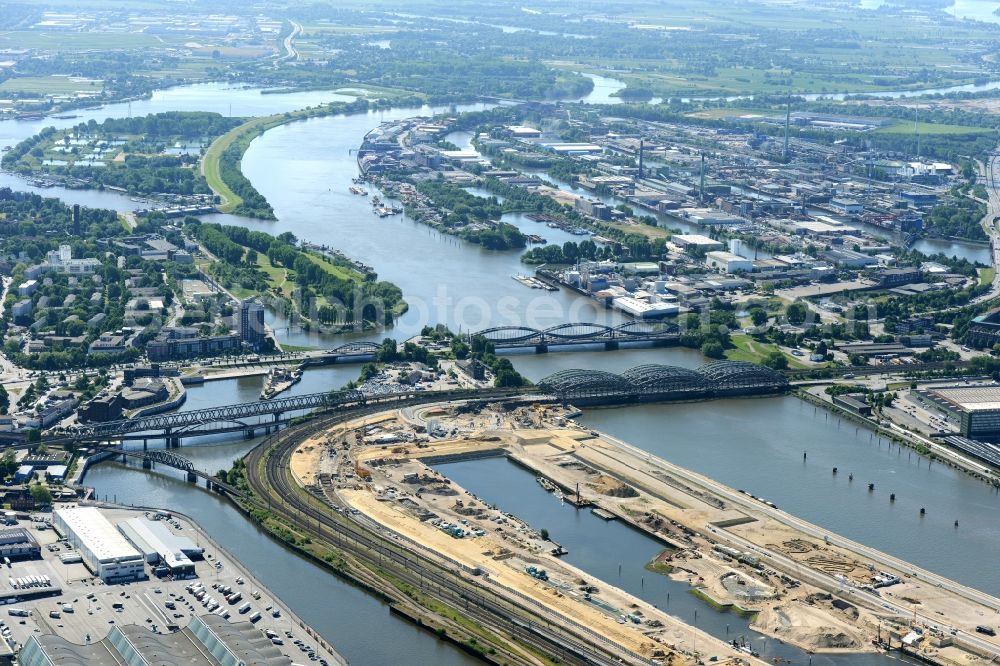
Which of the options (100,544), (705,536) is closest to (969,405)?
(705,536)

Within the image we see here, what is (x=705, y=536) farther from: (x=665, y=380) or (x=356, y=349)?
(x=356, y=349)

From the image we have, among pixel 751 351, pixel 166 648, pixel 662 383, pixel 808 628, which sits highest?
pixel 166 648

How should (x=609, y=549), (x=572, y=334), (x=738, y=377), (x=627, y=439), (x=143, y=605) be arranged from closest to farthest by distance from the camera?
(x=143, y=605)
(x=609, y=549)
(x=627, y=439)
(x=738, y=377)
(x=572, y=334)

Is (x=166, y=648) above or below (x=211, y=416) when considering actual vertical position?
above

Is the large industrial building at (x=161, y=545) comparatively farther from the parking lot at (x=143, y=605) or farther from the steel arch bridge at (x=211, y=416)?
the steel arch bridge at (x=211, y=416)

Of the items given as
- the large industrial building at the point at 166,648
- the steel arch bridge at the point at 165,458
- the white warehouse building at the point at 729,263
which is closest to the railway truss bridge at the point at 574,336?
the white warehouse building at the point at 729,263

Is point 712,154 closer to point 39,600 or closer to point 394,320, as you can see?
point 394,320

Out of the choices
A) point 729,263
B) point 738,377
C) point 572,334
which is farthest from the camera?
point 729,263

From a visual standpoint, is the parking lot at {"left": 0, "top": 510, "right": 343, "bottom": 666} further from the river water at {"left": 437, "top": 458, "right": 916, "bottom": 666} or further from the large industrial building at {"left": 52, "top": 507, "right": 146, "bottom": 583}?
the river water at {"left": 437, "top": 458, "right": 916, "bottom": 666}
